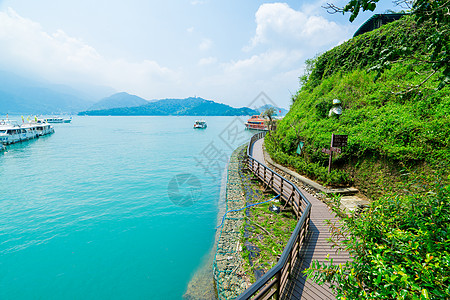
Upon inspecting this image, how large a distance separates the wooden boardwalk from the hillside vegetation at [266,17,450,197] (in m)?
2.86

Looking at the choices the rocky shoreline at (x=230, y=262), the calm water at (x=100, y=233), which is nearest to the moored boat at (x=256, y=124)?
the calm water at (x=100, y=233)

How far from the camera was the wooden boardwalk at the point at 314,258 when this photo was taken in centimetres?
491

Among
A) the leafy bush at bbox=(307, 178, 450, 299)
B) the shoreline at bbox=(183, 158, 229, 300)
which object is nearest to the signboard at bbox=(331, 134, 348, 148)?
the leafy bush at bbox=(307, 178, 450, 299)

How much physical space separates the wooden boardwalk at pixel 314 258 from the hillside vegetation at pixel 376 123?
9.37ft

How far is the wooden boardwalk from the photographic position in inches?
193

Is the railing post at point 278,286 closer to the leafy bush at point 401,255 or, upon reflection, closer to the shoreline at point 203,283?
the leafy bush at point 401,255

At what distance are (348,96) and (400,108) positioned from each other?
4.57m

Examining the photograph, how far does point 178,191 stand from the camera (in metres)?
18.2

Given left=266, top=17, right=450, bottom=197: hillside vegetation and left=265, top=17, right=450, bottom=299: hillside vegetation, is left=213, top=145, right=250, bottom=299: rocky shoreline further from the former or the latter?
left=266, top=17, right=450, bottom=197: hillside vegetation

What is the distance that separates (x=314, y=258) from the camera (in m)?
6.16

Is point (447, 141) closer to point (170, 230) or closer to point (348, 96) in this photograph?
point (348, 96)

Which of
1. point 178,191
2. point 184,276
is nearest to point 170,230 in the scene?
point 184,276

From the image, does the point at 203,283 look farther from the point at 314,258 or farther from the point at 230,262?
the point at 314,258

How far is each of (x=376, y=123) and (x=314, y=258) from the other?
30.7 feet
